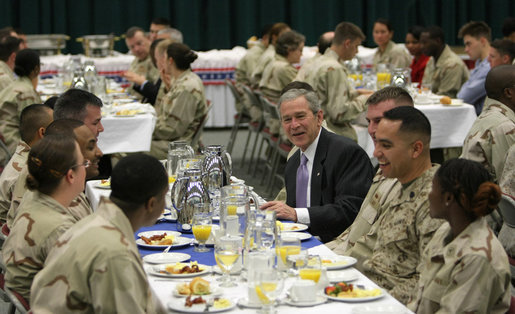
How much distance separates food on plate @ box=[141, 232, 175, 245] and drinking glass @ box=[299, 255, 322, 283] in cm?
91

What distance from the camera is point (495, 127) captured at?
4.83 m

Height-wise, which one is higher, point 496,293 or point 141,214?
point 141,214

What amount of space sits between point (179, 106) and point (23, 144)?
2.88 m

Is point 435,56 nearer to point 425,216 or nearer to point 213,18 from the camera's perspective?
point 213,18

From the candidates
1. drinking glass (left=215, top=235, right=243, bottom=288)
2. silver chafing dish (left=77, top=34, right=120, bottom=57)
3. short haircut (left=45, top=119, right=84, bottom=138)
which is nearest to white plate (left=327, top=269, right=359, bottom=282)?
drinking glass (left=215, top=235, right=243, bottom=288)

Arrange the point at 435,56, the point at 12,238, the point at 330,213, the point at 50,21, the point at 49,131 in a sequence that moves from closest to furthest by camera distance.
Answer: the point at 12,238
the point at 49,131
the point at 330,213
the point at 435,56
the point at 50,21

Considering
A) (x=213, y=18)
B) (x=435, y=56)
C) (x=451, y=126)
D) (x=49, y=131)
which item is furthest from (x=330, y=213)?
(x=213, y=18)

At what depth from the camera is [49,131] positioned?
3.76 metres

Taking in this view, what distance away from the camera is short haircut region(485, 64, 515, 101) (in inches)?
198

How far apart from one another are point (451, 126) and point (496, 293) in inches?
190

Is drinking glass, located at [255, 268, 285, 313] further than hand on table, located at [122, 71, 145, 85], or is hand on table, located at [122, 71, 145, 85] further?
hand on table, located at [122, 71, 145, 85]

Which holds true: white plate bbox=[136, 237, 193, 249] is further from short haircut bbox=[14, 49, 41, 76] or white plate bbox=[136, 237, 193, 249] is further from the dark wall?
the dark wall

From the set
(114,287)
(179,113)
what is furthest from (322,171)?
(179,113)

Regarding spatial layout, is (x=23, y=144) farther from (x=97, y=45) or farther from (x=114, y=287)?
(x=97, y=45)
